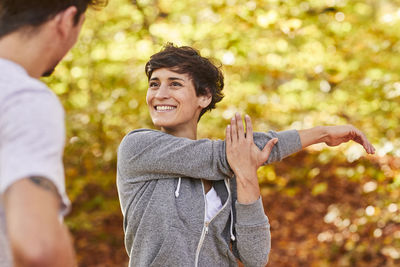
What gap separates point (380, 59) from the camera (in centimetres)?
467

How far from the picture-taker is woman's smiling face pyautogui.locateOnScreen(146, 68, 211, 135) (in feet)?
7.63

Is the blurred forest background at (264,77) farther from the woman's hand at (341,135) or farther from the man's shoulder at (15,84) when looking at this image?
the man's shoulder at (15,84)

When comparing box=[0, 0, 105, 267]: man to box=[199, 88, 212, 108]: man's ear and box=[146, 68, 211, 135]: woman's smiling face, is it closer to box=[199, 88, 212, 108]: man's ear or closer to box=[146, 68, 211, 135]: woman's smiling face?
box=[146, 68, 211, 135]: woman's smiling face

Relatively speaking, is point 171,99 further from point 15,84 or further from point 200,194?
point 15,84

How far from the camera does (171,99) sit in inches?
91.4

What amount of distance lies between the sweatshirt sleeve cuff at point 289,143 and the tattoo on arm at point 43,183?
1.31 m

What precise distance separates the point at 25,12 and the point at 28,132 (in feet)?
1.24

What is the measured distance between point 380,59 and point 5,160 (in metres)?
4.39

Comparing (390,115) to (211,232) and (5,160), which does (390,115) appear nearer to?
(211,232)

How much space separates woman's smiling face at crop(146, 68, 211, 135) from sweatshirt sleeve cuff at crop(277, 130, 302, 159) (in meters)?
0.50

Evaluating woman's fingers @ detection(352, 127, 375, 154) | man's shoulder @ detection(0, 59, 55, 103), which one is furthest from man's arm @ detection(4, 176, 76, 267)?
woman's fingers @ detection(352, 127, 375, 154)

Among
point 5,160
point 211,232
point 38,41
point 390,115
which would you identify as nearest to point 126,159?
point 211,232

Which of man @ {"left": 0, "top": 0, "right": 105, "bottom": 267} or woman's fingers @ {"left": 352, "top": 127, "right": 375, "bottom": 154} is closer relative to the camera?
man @ {"left": 0, "top": 0, "right": 105, "bottom": 267}

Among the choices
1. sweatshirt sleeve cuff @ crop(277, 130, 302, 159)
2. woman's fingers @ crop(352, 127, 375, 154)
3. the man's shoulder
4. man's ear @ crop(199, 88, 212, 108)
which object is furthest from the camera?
man's ear @ crop(199, 88, 212, 108)
